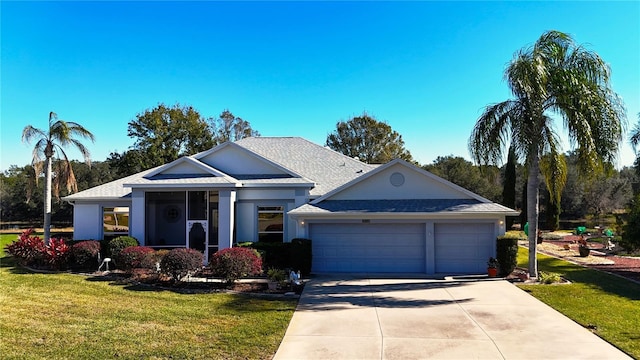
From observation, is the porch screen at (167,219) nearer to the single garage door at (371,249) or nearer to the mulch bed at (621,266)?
the single garage door at (371,249)

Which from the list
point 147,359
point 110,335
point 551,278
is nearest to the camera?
point 147,359

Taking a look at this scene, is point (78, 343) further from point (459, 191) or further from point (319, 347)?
point (459, 191)

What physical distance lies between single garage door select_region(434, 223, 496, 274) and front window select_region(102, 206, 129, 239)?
14344mm

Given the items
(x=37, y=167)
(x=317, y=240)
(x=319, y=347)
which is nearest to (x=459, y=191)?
(x=317, y=240)

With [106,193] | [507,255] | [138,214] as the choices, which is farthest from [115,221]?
[507,255]

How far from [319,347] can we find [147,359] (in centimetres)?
310

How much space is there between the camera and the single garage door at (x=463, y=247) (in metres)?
16.3

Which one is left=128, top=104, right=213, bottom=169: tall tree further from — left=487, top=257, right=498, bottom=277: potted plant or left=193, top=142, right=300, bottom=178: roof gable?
left=487, top=257, right=498, bottom=277: potted plant

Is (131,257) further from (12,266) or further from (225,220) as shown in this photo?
(12,266)

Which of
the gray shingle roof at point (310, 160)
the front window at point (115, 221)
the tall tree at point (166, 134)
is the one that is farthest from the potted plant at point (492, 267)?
the tall tree at point (166, 134)

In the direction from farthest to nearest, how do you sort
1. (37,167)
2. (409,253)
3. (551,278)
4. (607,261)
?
1. (607,261)
2. (37,167)
3. (409,253)
4. (551,278)

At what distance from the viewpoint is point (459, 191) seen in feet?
56.3

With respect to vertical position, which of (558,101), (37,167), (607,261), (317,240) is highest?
(558,101)

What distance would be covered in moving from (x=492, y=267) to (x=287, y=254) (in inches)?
314
